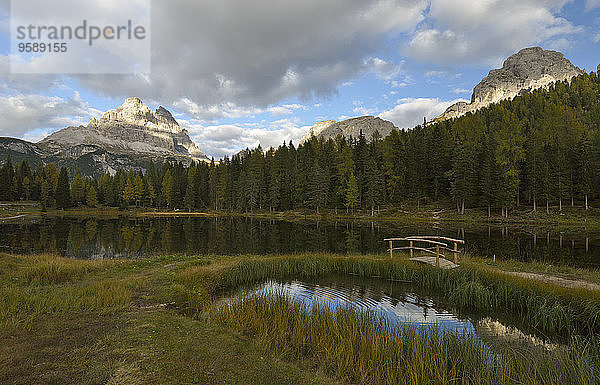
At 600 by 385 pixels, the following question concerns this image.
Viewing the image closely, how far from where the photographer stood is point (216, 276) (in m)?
16.5

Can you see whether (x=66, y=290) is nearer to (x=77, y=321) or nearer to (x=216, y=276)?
(x=77, y=321)

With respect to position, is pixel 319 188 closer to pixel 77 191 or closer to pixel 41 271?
pixel 41 271

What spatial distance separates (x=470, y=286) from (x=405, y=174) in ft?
216

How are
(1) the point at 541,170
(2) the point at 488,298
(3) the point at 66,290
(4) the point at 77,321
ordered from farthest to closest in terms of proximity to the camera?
1. (1) the point at 541,170
2. (2) the point at 488,298
3. (3) the point at 66,290
4. (4) the point at 77,321

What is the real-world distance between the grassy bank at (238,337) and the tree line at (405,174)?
52328 mm

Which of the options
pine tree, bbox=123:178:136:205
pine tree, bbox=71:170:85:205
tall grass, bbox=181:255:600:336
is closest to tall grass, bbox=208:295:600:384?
tall grass, bbox=181:255:600:336

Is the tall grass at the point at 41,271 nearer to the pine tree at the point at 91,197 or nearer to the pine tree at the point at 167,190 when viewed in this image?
the pine tree at the point at 167,190

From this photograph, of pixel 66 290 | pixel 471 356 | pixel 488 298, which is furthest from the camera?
pixel 488 298

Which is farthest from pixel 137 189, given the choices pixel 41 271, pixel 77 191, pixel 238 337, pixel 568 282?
pixel 568 282

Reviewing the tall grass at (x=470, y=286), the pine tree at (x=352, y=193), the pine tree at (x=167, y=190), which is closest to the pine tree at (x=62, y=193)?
the pine tree at (x=167, y=190)

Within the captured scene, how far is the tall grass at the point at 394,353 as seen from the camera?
6.57 m

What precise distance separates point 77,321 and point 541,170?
232 feet

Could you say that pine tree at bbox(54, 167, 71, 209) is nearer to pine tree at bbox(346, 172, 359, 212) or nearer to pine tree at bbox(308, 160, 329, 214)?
pine tree at bbox(308, 160, 329, 214)

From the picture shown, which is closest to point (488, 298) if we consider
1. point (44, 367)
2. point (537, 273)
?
Result: point (537, 273)
